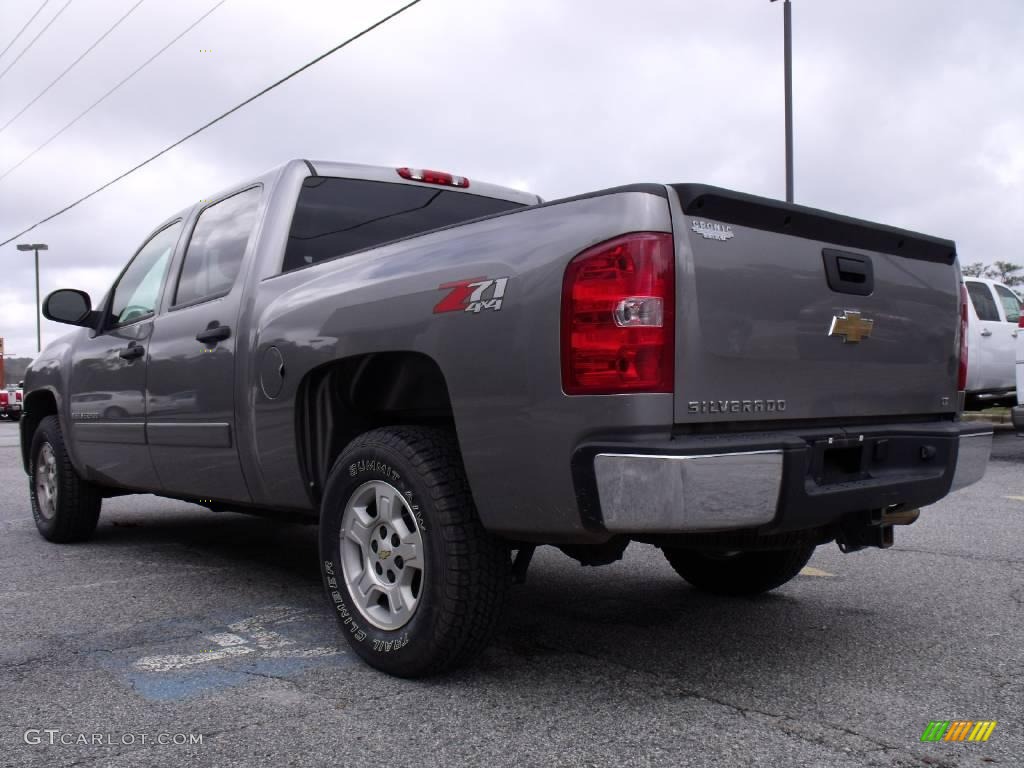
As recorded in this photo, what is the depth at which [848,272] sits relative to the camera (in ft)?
10.0

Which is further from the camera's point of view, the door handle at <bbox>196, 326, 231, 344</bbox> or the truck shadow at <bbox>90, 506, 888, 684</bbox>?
the door handle at <bbox>196, 326, 231, 344</bbox>

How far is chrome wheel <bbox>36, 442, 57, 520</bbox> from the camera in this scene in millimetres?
5871

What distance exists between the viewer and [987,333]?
13172 millimetres

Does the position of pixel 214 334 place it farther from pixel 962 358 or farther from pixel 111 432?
pixel 962 358

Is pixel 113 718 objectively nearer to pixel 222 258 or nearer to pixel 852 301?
pixel 222 258

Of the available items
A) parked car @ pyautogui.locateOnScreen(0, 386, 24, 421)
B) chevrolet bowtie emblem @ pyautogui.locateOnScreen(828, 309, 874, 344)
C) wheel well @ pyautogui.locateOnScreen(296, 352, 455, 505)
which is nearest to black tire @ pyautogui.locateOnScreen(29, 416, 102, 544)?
wheel well @ pyautogui.locateOnScreen(296, 352, 455, 505)

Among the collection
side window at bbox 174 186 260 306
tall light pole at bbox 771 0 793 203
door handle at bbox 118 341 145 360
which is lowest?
door handle at bbox 118 341 145 360

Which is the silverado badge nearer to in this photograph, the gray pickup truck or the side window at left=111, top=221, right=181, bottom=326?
the gray pickup truck

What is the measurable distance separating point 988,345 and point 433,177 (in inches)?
424

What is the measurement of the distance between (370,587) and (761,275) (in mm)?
1582

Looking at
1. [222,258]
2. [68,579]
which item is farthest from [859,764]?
[68,579]

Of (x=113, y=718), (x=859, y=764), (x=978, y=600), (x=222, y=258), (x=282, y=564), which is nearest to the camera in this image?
(x=859, y=764)

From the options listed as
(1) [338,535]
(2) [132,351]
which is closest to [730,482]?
(1) [338,535]

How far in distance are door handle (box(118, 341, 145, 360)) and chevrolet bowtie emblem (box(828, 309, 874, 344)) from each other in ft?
10.7
